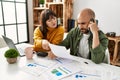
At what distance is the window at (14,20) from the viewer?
312 centimetres

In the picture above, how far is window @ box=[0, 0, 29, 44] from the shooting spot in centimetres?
312

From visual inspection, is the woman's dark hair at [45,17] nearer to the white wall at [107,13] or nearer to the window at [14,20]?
the white wall at [107,13]

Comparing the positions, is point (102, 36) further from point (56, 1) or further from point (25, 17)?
point (25, 17)

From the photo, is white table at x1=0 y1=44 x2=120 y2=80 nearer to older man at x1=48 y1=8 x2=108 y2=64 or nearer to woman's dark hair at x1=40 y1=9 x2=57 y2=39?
older man at x1=48 y1=8 x2=108 y2=64

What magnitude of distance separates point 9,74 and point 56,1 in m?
2.38

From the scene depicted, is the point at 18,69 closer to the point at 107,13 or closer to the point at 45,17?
the point at 45,17

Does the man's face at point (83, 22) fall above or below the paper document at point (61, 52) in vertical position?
above

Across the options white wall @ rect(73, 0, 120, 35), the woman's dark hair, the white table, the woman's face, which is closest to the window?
white wall @ rect(73, 0, 120, 35)

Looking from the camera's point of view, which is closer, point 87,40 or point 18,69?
point 18,69

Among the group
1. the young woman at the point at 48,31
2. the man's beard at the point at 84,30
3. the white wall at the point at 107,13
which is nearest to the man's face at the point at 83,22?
the man's beard at the point at 84,30

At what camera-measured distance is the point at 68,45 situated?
1.65 m

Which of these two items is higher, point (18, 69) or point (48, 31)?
point (48, 31)

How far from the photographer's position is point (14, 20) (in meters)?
3.37

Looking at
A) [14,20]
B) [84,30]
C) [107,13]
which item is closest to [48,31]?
[84,30]
